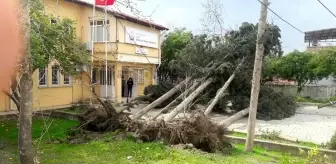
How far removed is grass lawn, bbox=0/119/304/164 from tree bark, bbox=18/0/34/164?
6.70 ft

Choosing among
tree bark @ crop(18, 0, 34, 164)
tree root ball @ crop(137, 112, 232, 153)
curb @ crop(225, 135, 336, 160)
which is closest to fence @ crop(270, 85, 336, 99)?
curb @ crop(225, 135, 336, 160)

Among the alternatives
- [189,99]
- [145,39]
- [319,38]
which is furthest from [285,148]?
[319,38]

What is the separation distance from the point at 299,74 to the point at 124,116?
2238cm

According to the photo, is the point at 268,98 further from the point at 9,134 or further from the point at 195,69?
the point at 9,134

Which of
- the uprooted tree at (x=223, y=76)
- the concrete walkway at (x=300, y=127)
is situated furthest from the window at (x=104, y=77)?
the concrete walkway at (x=300, y=127)

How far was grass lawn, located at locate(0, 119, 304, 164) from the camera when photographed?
7.73m

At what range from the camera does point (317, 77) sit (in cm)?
2808

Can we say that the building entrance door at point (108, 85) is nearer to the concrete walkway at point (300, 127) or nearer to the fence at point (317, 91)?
the concrete walkway at point (300, 127)

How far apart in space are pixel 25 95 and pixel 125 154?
3.98m

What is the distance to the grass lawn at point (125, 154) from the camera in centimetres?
773

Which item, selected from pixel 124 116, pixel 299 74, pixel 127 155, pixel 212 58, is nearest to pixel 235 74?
pixel 212 58

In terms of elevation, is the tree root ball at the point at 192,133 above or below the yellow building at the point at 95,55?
below

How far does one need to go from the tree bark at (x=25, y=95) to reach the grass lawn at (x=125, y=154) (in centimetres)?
204

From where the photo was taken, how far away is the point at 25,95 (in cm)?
484
